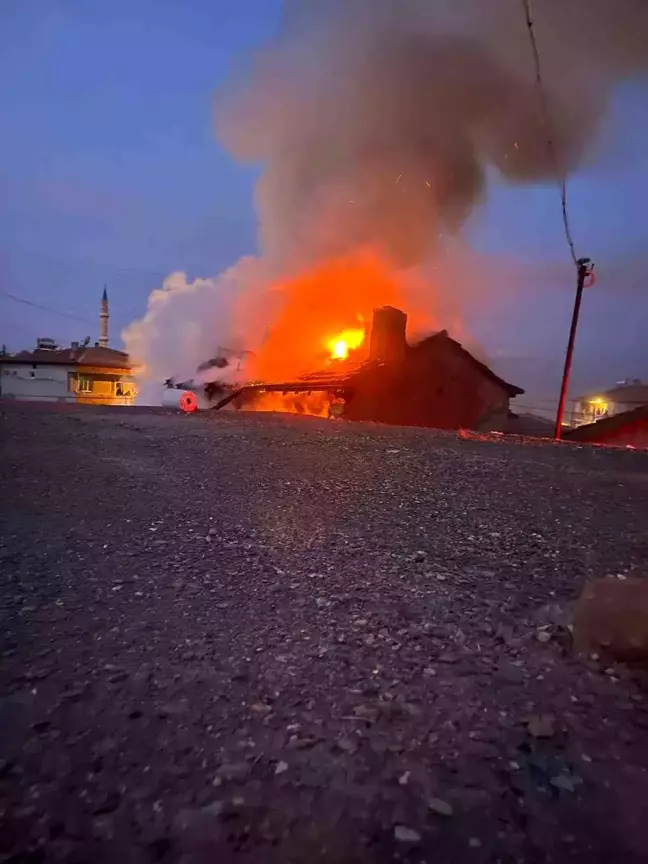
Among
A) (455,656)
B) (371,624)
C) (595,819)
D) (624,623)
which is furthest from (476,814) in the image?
(624,623)

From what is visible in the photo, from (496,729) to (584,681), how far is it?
1.87 feet

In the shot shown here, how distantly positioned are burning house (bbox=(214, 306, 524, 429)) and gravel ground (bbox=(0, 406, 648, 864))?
13.9 m

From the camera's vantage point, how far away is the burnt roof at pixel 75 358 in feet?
132

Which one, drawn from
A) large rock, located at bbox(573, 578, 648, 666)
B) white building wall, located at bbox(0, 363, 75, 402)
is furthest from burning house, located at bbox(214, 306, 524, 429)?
white building wall, located at bbox(0, 363, 75, 402)

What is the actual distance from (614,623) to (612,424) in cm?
1786

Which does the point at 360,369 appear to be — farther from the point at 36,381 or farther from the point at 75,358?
the point at 36,381

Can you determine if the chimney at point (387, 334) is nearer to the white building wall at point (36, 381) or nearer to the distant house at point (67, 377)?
the distant house at point (67, 377)

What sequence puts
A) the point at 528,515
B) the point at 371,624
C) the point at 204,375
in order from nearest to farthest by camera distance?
the point at 371,624
the point at 528,515
the point at 204,375

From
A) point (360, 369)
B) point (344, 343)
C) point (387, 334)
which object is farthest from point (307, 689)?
point (344, 343)

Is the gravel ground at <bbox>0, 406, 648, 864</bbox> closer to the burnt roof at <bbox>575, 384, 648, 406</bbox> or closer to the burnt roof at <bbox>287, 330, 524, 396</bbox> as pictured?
the burnt roof at <bbox>287, 330, 524, 396</bbox>

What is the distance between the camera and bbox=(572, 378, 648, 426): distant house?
42.0 metres

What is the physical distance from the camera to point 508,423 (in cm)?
2650

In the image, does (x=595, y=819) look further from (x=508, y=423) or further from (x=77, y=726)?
(x=508, y=423)

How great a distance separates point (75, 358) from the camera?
40.5m
